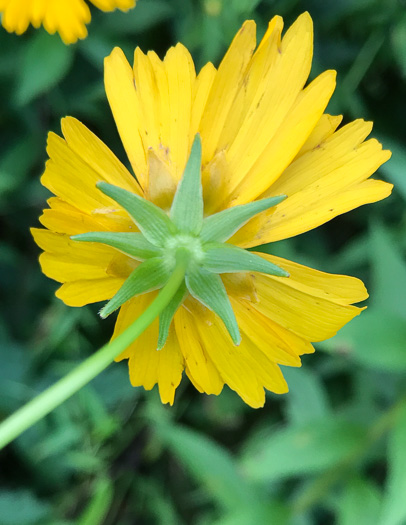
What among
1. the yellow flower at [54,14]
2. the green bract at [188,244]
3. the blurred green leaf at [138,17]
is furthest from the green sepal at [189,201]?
the blurred green leaf at [138,17]

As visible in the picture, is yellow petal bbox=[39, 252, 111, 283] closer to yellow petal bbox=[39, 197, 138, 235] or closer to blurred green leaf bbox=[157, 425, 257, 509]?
yellow petal bbox=[39, 197, 138, 235]

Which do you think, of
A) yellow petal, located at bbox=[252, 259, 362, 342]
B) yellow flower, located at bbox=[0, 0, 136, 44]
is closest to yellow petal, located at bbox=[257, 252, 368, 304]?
yellow petal, located at bbox=[252, 259, 362, 342]

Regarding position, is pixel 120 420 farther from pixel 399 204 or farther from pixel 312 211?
pixel 312 211

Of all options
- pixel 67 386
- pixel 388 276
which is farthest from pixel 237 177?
pixel 388 276

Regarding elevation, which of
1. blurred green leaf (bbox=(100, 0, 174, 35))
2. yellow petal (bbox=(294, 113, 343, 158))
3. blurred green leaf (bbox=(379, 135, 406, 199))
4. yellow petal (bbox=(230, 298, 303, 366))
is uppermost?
blurred green leaf (bbox=(100, 0, 174, 35))

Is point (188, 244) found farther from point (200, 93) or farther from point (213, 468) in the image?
point (213, 468)

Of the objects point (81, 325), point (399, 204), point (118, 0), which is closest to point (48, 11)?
point (118, 0)

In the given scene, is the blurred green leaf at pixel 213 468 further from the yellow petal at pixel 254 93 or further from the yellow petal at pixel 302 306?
the yellow petal at pixel 254 93

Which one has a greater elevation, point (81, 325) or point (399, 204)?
point (399, 204)
